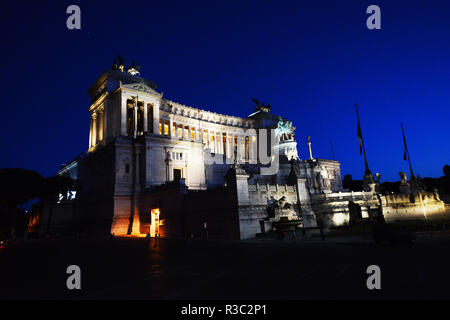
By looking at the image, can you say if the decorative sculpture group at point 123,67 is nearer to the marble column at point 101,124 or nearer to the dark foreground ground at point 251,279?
the marble column at point 101,124

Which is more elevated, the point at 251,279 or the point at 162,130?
the point at 162,130

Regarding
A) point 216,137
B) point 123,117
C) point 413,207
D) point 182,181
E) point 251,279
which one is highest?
point 216,137

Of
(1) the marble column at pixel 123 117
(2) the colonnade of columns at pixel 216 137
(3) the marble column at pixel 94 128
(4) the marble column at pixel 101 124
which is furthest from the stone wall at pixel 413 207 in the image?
(3) the marble column at pixel 94 128

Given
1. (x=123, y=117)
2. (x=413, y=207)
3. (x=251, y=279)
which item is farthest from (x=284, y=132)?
(x=251, y=279)

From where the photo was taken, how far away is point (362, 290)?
8406 millimetres

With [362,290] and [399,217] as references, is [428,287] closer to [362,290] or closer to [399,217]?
[362,290]

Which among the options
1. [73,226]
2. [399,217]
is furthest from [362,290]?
[73,226]

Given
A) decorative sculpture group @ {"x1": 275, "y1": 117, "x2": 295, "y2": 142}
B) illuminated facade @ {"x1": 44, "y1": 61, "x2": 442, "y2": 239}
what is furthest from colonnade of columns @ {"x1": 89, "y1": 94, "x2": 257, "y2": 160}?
decorative sculpture group @ {"x1": 275, "y1": 117, "x2": 295, "y2": 142}

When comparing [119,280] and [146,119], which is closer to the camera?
[119,280]

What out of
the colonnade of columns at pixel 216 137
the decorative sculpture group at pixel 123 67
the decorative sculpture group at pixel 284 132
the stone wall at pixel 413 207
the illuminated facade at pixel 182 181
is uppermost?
the decorative sculpture group at pixel 123 67

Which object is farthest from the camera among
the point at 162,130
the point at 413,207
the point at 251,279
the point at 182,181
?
the point at 162,130

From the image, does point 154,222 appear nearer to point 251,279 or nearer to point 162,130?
point 251,279

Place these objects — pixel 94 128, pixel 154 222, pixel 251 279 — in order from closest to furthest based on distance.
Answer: pixel 251 279 → pixel 154 222 → pixel 94 128
